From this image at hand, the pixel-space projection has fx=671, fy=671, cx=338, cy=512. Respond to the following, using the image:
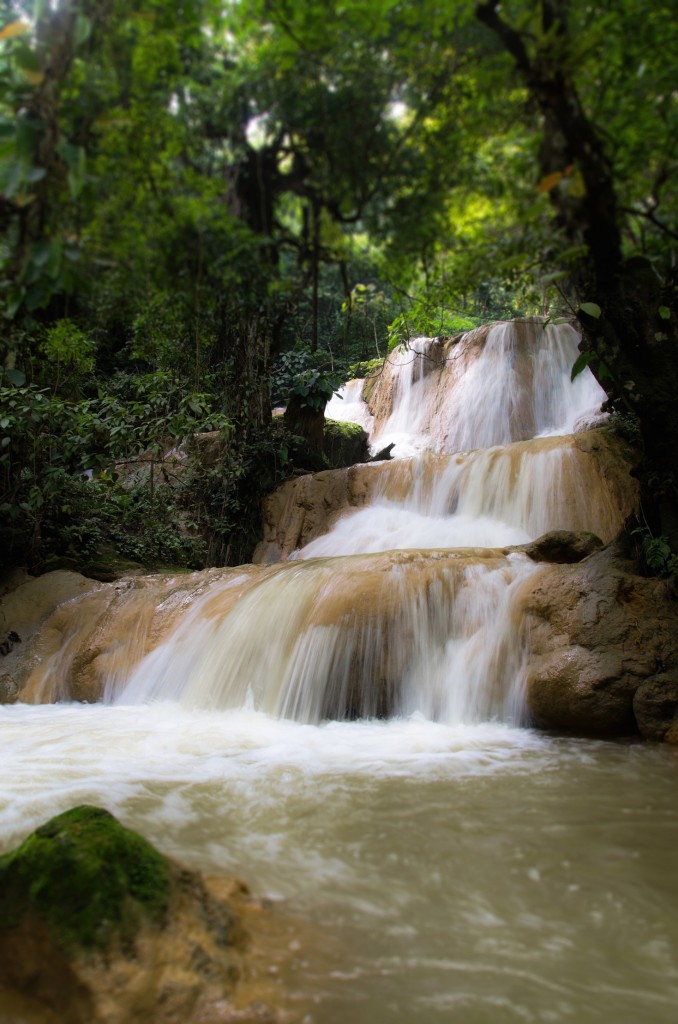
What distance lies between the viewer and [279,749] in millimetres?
4180

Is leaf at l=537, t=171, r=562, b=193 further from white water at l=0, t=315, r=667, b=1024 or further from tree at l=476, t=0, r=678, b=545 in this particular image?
white water at l=0, t=315, r=667, b=1024

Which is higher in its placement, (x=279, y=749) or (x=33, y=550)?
(x=33, y=550)

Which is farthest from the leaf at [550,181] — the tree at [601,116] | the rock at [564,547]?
the rock at [564,547]

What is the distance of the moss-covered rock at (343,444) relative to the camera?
500 inches

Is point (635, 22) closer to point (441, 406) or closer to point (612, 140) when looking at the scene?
point (612, 140)

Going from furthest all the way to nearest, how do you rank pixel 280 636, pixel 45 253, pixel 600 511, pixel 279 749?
pixel 600 511 → pixel 280 636 → pixel 279 749 → pixel 45 253

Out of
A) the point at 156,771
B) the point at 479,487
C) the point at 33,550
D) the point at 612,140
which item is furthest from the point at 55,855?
the point at 479,487

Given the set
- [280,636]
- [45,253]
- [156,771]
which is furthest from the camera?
[280,636]

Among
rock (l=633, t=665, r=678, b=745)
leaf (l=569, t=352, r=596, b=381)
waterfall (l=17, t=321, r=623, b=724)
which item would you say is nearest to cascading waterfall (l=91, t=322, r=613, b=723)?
waterfall (l=17, t=321, r=623, b=724)

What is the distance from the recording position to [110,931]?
159cm

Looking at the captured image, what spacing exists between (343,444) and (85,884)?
11.5 m

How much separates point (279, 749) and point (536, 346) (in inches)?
404

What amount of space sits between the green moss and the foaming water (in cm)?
42

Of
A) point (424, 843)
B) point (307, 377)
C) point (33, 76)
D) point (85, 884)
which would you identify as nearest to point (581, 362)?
point (424, 843)
